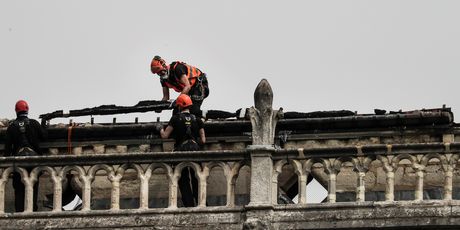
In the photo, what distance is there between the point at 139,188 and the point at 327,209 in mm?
3254

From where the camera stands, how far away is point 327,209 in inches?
1289

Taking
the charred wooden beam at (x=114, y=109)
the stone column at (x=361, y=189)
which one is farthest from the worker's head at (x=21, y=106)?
the stone column at (x=361, y=189)

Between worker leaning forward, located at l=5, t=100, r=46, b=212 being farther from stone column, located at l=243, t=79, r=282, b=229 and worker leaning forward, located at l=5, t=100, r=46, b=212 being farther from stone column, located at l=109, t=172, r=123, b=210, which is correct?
stone column, located at l=243, t=79, r=282, b=229

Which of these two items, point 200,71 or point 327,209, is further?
point 200,71

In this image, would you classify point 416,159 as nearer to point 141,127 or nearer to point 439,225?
point 439,225

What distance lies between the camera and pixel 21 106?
114ft

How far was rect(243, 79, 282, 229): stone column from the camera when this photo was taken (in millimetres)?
32875

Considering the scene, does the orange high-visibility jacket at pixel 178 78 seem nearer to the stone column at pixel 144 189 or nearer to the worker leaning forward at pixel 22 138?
the worker leaning forward at pixel 22 138

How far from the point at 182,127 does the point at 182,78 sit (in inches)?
76.6

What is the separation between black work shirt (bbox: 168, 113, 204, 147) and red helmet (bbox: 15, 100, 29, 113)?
2103 mm

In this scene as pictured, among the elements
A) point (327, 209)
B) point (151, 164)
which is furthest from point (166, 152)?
point (327, 209)

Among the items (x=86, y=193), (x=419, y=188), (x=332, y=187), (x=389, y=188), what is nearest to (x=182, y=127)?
(x=86, y=193)

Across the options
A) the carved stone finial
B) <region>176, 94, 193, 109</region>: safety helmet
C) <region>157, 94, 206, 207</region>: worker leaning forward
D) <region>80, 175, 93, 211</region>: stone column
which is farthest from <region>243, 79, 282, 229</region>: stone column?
<region>80, 175, 93, 211</region>: stone column

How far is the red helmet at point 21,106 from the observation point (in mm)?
34875
